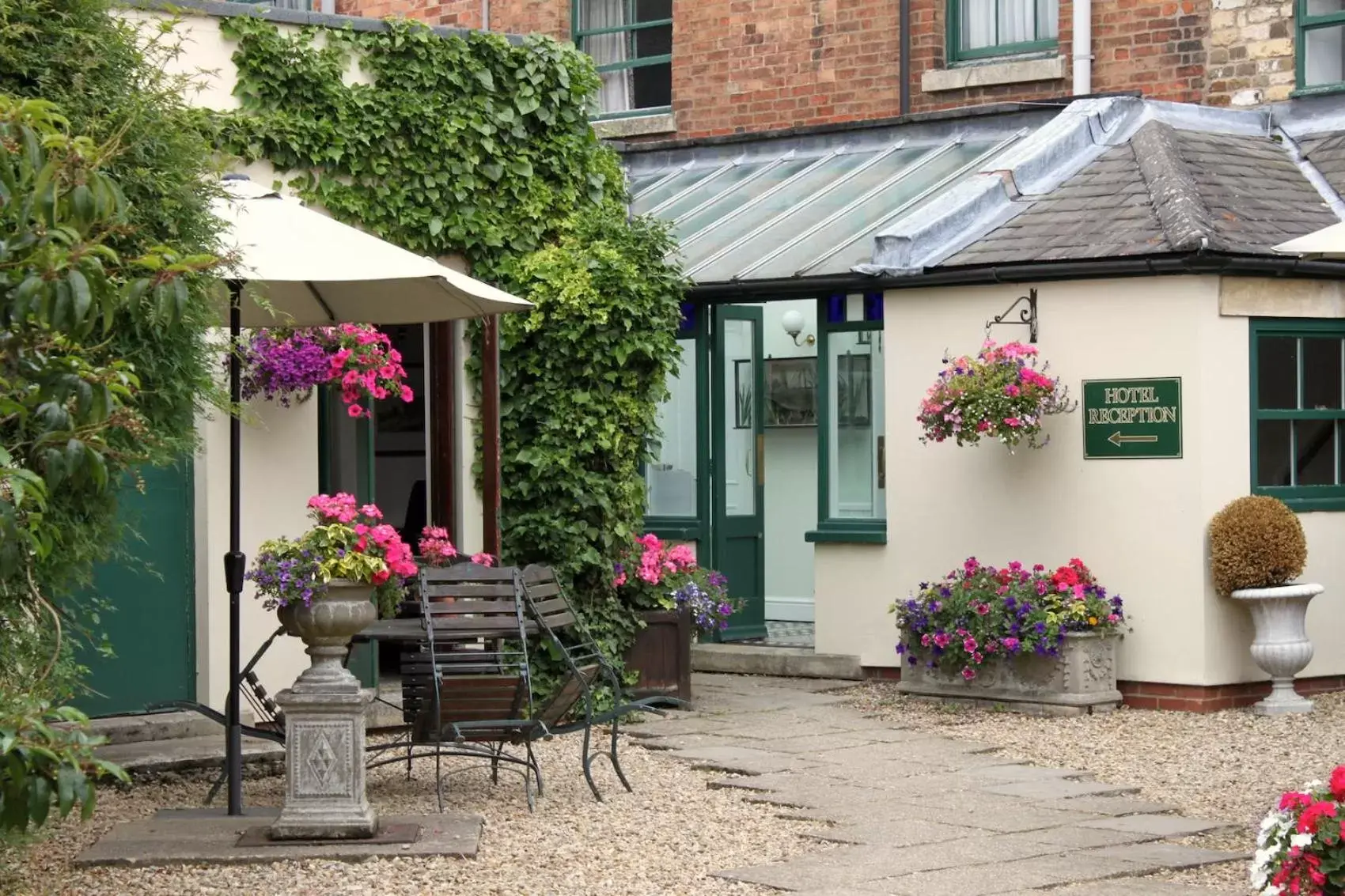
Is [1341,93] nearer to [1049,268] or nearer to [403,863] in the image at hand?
[1049,268]

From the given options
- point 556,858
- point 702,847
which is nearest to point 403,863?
point 556,858

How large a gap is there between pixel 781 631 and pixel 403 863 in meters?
7.88

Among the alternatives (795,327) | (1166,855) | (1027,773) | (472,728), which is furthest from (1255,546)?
(472,728)

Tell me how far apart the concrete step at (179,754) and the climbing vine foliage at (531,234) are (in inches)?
85.7

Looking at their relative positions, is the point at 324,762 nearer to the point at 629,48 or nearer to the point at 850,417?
the point at 850,417

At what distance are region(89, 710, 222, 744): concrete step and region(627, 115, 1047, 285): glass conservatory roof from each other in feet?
16.4

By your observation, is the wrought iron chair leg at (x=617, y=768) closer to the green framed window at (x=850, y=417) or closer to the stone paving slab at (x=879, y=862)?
the stone paving slab at (x=879, y=862)

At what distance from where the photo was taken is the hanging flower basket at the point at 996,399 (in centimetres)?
1142

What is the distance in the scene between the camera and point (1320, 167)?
1310 cm

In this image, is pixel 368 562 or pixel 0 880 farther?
pixel 368 562

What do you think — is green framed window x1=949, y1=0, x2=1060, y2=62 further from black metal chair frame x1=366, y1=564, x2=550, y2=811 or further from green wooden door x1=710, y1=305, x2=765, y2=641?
black metal chair frame x1=366, y1=564, x2=550, y2=811

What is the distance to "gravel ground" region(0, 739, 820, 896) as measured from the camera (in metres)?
6.82

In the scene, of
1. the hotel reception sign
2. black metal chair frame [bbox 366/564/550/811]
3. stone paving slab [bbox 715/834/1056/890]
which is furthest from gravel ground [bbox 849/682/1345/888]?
black metal chair frame [bbox 366/564/550/811]

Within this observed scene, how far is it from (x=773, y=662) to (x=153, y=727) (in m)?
4.87
